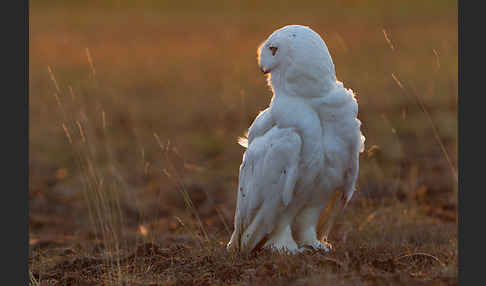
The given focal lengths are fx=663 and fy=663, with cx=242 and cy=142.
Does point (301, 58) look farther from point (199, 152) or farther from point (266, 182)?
point (199, 152)

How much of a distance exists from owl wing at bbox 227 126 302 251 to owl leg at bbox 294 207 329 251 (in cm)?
26

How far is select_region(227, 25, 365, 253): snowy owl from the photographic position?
4.67 metres

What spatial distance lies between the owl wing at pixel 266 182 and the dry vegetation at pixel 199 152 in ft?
0.78

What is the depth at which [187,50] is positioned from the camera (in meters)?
19.0

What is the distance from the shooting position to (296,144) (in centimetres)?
462

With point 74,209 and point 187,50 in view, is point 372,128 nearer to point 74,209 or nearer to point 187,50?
point 74,209

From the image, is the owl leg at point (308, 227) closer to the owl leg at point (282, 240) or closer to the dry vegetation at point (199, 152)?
the owl leg at point (282, 240)

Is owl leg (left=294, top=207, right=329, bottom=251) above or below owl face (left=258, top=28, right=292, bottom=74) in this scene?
below

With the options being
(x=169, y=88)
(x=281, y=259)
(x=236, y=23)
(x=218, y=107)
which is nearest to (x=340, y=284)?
(x=281, y=259)

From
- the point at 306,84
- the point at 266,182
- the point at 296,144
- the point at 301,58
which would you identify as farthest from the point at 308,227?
the point at 301,58

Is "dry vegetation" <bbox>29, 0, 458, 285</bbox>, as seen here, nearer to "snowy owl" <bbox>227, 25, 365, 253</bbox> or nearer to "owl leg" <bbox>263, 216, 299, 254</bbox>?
"owl leg" <bbox>263, 216, 299, 254</bbox>

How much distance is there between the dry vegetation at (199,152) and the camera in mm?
5141

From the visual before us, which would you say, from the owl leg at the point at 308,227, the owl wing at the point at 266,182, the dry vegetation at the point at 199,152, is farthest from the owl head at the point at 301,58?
the owl leg at the point at 308,227

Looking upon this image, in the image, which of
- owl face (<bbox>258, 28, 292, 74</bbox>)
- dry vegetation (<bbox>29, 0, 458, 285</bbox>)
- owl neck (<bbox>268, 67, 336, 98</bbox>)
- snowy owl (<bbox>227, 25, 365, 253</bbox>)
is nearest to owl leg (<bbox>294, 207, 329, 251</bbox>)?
snowy owl (<bbox>227, 25, 365, 253</bbox>)
